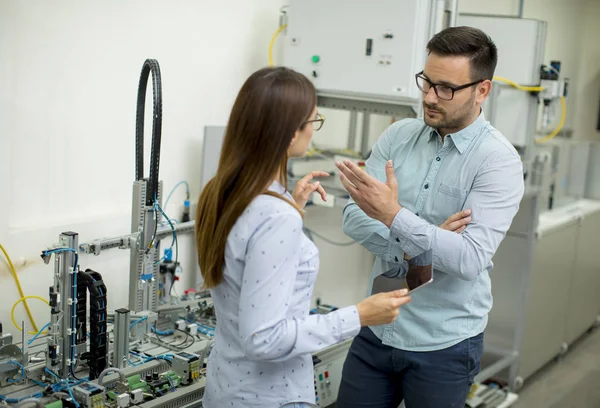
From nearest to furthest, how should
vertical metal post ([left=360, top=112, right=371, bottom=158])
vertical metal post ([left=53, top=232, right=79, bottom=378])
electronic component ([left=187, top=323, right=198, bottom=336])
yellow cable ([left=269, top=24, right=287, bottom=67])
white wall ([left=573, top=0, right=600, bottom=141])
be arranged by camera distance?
vertical metal post ([left=53, top=232, right=79, bottom=378])
electronic component ([left=187, top=323, right=198, bottom=336])
yellow cable ([left=269, top=24, right=287, bottom=67])
vertical metal post ([left=360, top=112, right=371, bottom=158])
white wall ([left=573, top=0, right=600, bottom=141])

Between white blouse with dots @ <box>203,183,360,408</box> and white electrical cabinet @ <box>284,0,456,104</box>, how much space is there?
1.65 meters

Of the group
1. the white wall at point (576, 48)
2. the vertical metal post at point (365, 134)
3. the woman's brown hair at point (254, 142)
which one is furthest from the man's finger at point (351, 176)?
the white wall at point (576, 48)

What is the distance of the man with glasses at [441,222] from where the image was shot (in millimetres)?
1640

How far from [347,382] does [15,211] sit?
1.41 m

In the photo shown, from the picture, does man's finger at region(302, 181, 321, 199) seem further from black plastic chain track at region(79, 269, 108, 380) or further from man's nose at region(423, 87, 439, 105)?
black plastic chain track at region(79, 269, 108, 380)

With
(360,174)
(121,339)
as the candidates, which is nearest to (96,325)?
(121,339)

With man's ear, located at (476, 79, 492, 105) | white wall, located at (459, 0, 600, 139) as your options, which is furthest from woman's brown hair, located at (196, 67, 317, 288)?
white wall, located at (459, 0, 600, 139)

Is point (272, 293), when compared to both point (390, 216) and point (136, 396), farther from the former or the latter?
point (136, 396)

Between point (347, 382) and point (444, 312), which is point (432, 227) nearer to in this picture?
point (444, 312)

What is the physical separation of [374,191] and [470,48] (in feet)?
1.51

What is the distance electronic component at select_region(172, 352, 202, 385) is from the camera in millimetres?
2055

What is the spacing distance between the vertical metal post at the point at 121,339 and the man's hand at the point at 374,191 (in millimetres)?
857

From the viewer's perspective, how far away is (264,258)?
1225 mm

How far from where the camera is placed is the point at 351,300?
4.13m
